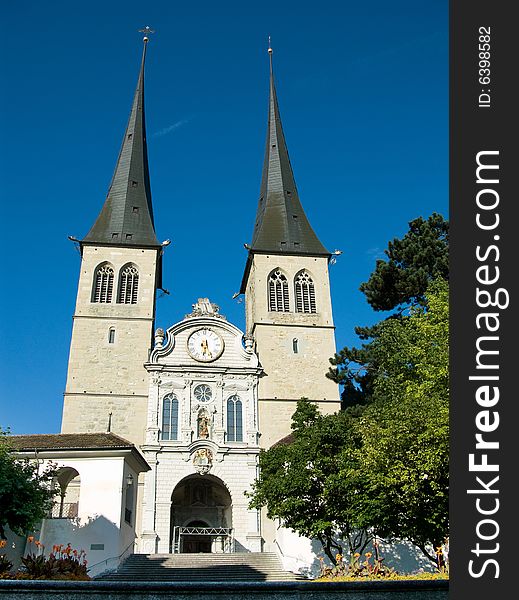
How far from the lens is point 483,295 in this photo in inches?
201

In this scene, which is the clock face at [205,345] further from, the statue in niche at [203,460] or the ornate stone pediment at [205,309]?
the statue in niche at [203,460]

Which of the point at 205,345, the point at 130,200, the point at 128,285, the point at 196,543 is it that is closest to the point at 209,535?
the point at 196,543

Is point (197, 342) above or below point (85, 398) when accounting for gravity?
above

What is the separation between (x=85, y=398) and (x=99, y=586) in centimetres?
2873

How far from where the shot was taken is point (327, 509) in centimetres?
2131

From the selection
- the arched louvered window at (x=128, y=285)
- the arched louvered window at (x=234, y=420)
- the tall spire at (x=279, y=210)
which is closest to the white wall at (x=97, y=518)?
the arched louvered window at (x=234, y=420)

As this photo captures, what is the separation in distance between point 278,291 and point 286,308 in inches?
55.1

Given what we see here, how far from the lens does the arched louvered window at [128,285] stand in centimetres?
3991

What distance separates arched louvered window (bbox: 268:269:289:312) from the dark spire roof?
823 centimetres

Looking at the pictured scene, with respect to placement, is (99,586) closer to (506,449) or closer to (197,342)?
(506,449)

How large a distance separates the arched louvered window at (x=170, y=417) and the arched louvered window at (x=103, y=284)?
853cm

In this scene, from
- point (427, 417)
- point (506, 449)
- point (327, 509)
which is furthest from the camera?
point (327, 509)

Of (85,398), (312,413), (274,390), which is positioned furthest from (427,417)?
(85,398)

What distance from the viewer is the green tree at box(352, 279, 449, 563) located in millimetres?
16688
